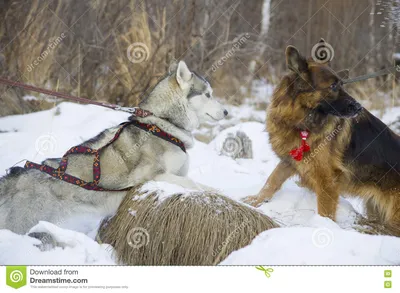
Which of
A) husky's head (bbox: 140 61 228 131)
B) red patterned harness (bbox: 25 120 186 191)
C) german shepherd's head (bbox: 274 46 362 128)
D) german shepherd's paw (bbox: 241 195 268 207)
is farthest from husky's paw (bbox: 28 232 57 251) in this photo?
german shepherd's head (bbox: 274 46 362 128)

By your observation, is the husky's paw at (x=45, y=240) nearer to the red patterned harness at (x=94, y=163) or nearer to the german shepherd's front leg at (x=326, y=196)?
the red patterned harness at (x=94, y=163)

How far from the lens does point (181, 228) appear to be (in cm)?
284

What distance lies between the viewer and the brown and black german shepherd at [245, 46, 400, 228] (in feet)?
10.2

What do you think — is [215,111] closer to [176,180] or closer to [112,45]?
[176,180]

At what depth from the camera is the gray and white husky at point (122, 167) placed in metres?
2.85

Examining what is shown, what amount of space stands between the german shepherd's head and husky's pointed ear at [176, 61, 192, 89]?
70 cm

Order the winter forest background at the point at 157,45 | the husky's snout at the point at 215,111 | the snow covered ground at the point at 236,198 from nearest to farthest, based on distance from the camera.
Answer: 1. the snow covered ground at the point at 236,198
2. the husky's snout at the point at 215,111
3. the winter forest background at the point at 157,45

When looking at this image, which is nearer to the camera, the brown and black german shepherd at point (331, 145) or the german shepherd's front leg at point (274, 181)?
the brown and black german shepherd at point (331, 145)

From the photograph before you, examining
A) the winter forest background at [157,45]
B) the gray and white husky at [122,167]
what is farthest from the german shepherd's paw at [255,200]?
the winter forest background at [157,45]

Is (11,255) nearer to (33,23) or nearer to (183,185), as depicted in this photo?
(183,185)

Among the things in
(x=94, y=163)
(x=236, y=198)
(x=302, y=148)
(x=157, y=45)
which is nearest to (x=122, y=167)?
A: (x=94, y=163)

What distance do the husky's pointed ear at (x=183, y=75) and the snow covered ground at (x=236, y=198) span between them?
97 cm

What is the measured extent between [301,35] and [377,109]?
1283 millimetres

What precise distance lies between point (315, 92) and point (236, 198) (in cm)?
101
